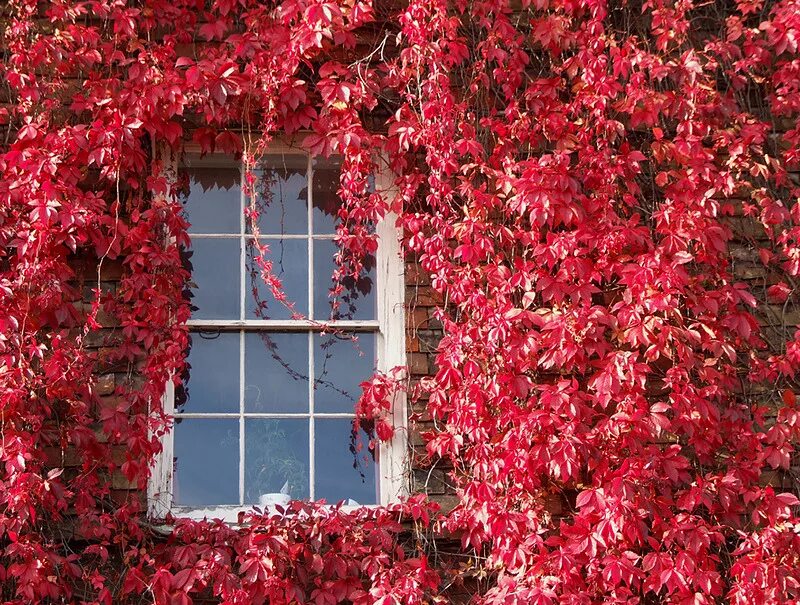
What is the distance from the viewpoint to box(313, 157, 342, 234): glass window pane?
5.87 metres

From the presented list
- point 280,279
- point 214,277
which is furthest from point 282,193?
point 214,277

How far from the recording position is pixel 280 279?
5773 mm

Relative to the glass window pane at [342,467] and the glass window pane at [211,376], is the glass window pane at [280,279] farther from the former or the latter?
the glass window pane at [342,467]

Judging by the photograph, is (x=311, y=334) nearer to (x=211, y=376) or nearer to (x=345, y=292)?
(x=345, y=292)

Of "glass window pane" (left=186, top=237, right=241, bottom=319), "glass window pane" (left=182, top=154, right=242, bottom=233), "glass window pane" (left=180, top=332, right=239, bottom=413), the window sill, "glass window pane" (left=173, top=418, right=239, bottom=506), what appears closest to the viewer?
the window sill

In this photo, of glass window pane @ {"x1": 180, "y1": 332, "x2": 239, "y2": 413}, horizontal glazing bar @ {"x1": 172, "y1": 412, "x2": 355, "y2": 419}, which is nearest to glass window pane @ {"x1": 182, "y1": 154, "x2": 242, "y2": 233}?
glass window pane @ {"x1": 180, "y1": 332, "x2": 239, "y2": 413}

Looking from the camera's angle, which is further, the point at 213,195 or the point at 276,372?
the point at 213,195

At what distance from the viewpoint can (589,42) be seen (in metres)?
5.79

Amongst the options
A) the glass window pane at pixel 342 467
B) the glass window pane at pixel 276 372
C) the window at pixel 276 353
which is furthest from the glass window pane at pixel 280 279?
the glass window pane at pixel 342 467

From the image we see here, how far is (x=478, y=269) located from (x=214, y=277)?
4.49 feet

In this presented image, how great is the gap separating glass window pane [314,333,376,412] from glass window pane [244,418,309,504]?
169mm

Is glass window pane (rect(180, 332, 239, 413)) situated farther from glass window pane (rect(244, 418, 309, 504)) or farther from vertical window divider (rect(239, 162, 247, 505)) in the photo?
glass window pane (rect(244, 418, 309, 504))

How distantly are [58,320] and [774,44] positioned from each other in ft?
12.9

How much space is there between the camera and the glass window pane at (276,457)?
216 inches
